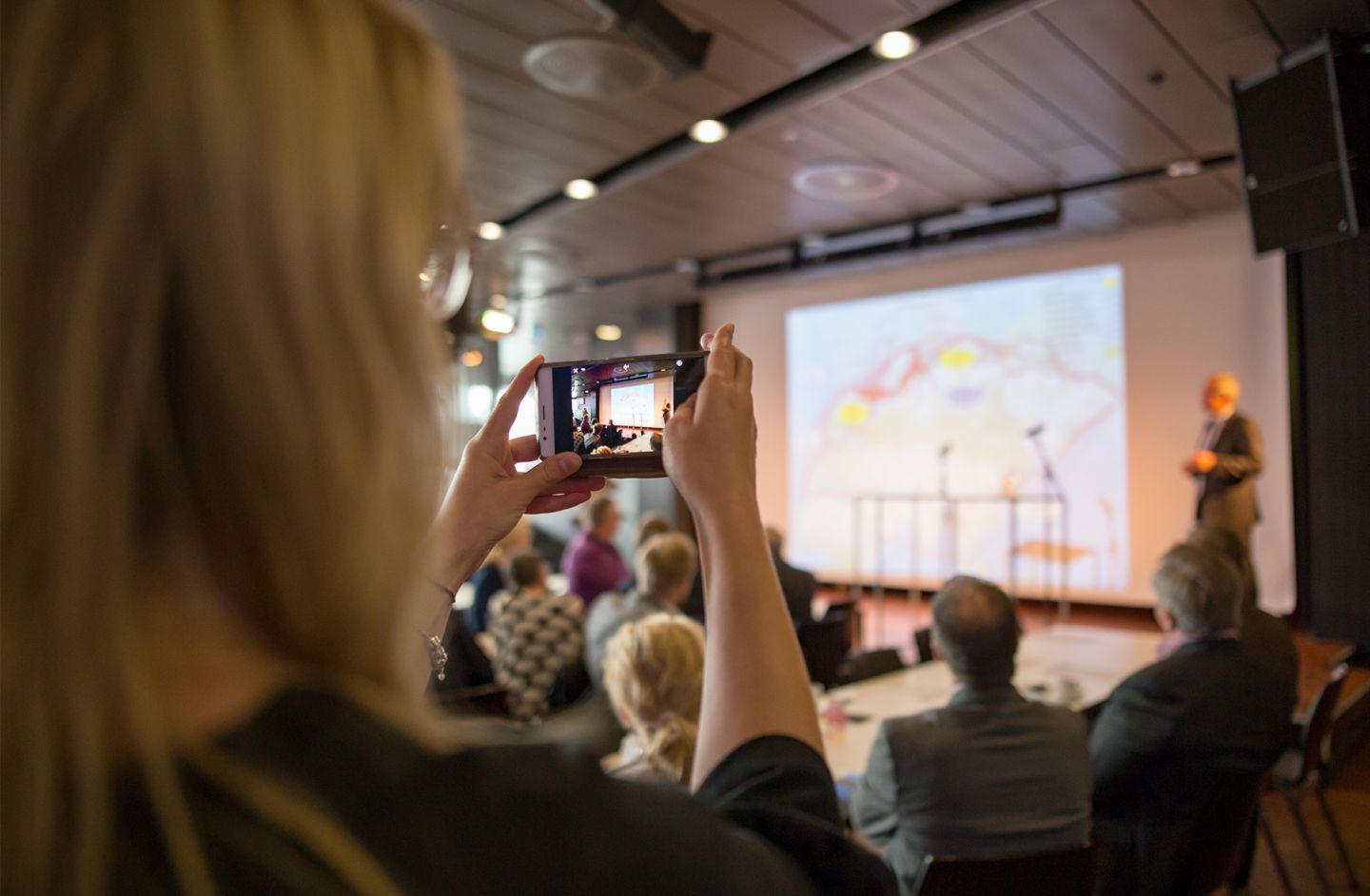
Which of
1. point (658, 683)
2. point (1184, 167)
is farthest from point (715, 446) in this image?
point (1184, 167)

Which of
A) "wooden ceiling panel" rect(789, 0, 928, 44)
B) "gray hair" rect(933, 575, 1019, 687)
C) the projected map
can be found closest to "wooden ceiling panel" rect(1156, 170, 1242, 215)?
the projected map

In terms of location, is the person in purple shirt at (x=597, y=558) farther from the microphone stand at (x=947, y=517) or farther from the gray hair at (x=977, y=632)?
the microphone stand at (x=947, y=517)

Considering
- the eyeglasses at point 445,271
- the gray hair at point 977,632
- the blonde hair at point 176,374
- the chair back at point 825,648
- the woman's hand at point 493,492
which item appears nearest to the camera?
the blonde hair at point 176,374

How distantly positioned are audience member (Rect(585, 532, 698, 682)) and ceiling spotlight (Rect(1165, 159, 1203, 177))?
4128 millimetres

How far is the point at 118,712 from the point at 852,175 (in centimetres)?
566

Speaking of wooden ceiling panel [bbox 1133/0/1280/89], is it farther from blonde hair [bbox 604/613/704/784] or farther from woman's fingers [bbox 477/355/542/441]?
woman's fingers [bbox 477/355/542/441]

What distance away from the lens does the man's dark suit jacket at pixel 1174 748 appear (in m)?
2.35

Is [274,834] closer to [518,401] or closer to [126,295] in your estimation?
[126,295]

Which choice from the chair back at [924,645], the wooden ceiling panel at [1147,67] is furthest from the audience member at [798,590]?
the wooden ceiling panel at [1147,67]

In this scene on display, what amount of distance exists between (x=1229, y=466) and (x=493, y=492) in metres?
5.84

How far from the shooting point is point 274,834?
0.34 meters

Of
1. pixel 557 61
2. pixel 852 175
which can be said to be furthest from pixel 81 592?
pixel 852 175

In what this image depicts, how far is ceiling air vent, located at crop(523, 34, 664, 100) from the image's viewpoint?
3.72 meters

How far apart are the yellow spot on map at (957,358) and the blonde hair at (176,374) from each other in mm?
8063
